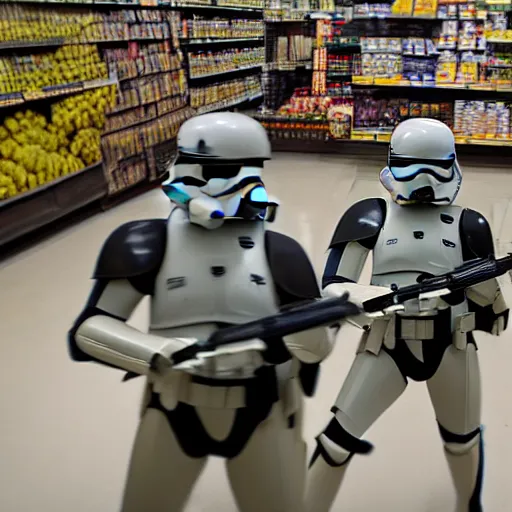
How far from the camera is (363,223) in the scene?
1800 millimetres

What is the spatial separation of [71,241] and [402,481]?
325 centimetres

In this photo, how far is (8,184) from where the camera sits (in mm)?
4332

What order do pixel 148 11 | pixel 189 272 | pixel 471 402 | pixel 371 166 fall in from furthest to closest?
1. pixel 371 166
2. pixel 148 11
3. pixel 471 402
4. pixel 189 272

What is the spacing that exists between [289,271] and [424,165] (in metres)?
0.59

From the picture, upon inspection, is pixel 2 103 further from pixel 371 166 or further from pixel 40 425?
pixel 371 166

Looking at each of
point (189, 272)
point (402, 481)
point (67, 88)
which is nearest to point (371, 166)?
point (67, 88)

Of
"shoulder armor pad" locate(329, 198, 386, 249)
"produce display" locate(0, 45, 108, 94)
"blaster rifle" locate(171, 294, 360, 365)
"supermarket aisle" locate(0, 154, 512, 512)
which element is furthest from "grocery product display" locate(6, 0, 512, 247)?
"blaster rifle" locate(171, 294, 360, 365)

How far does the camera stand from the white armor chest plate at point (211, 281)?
1.35 metres

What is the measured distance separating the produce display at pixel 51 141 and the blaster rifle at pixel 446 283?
3.36 metres

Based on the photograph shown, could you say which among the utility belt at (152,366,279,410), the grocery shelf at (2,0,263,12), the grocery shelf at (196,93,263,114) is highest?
the grocery shelf at (2,0,263,12)

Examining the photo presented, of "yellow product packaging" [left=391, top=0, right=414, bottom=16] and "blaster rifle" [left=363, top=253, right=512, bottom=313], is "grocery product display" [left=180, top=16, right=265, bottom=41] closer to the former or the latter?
"yellow product packaging" [left=391, top=0, right=414, bottom=16]

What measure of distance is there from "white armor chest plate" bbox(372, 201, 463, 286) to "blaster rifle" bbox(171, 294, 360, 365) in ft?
1.85

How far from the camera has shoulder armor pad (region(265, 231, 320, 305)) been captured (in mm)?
1371

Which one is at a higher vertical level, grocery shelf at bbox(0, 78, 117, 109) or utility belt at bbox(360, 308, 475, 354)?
grocery shelf at bbox(0, 78, 117, 109)
